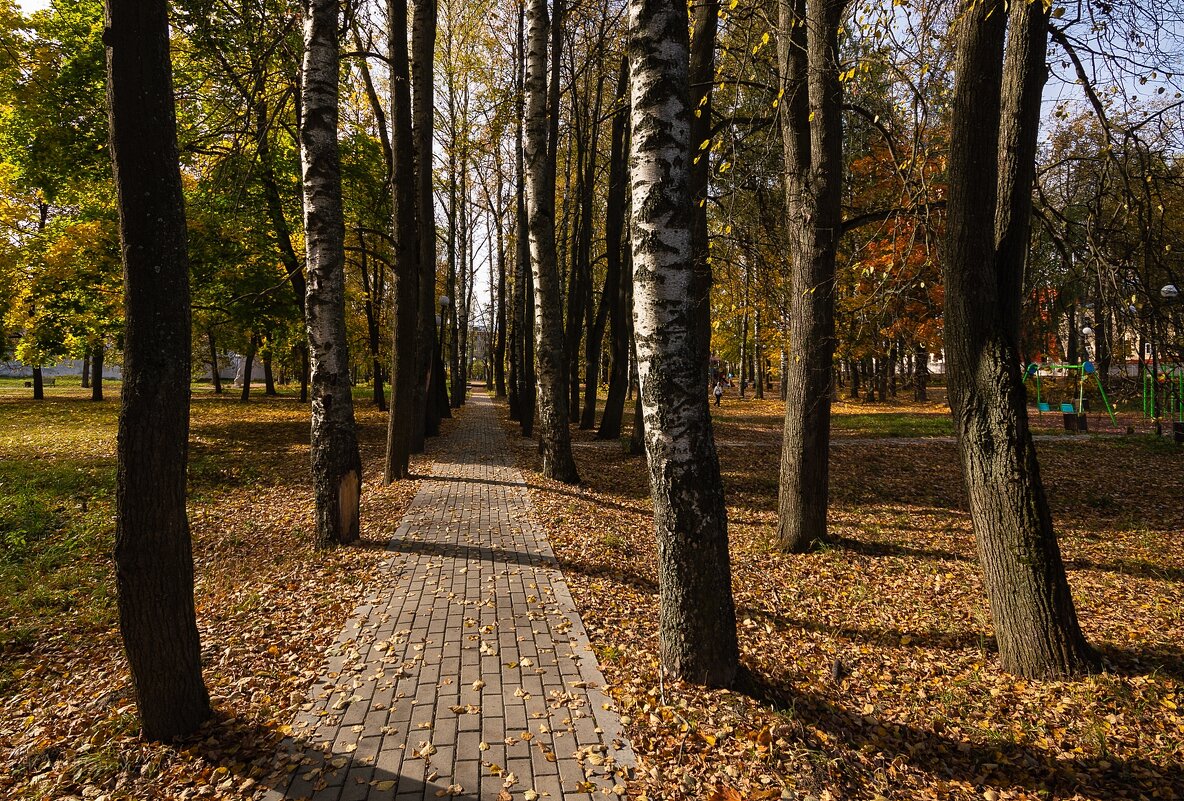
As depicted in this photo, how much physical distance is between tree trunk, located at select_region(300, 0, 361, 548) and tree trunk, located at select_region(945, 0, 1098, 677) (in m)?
5.89

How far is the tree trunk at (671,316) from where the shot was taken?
337cm

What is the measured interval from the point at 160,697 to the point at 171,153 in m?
2.88

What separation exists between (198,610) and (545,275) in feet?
22.9

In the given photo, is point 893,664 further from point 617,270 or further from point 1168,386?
point 617,270

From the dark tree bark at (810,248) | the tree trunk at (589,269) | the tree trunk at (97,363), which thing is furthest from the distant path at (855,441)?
the tree trunk at (97,363)

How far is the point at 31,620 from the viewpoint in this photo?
4910 millimetres

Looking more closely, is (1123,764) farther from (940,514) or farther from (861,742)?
(940,514)

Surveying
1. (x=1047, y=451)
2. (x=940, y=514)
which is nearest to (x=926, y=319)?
(x=1047, y=451)

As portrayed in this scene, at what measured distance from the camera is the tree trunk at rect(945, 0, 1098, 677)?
384 centimetres

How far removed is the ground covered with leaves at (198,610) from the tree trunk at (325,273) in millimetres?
790

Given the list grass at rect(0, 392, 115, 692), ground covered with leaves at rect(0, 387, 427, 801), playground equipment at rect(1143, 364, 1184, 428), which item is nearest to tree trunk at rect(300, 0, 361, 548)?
ground covered with leaves at rect(0, 387, 427, 801)

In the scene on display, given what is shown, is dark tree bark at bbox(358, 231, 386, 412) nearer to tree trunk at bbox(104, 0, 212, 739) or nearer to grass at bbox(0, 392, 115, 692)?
grass at bbox(0, 392, 115, 692)

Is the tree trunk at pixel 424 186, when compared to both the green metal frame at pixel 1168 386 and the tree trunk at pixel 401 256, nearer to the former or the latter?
the tree trunk at pixel 401 256

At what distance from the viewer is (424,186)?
43.4 ft
